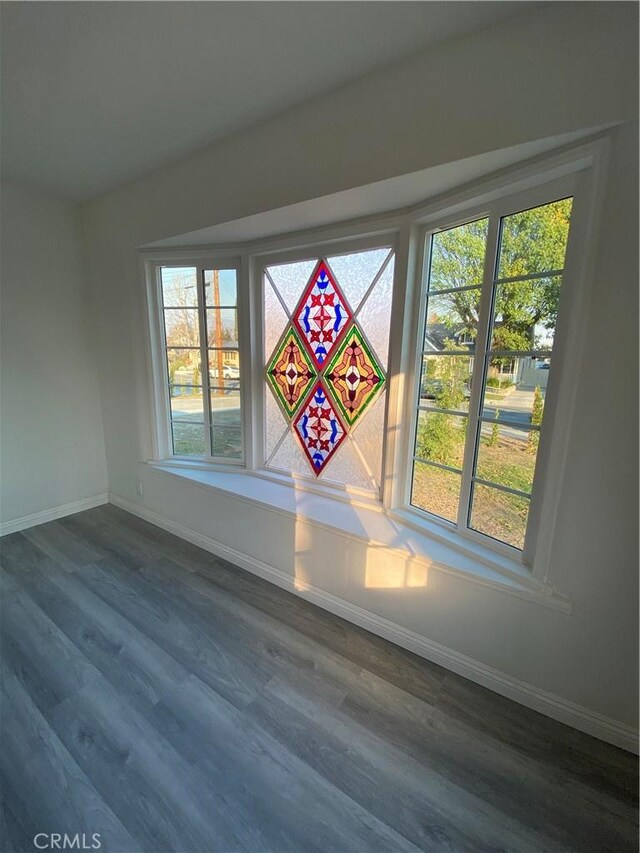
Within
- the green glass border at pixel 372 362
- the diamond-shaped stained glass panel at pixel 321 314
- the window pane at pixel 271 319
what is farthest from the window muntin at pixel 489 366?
the window pane at pixel 271 319

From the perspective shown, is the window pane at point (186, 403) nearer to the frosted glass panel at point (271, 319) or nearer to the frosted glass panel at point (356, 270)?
the frosted glass panel at point (271, 319)

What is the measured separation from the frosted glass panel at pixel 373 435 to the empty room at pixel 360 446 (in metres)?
0.04

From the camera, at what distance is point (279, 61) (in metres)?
1.31

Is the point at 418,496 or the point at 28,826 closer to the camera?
the point at 28,826

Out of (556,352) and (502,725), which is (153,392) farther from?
(502,725)

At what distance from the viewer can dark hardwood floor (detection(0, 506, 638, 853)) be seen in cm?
Result: 109

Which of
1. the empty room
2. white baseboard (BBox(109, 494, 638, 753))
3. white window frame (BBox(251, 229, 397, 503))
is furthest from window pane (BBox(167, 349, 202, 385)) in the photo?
white baseboard (BBox(109, 494, 638, 753))

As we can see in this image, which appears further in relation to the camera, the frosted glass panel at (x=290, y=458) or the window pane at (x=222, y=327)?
the window pane at (x=222, y=327)

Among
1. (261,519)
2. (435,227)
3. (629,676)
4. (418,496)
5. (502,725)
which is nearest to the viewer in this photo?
(629,676)

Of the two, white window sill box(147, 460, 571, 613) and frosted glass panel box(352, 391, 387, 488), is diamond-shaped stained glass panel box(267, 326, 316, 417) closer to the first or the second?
frosted glass panel box(352, 391, 387, 488)

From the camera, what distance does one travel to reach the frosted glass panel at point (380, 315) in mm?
1887

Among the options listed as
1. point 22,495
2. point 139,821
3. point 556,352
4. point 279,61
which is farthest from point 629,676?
point 22,495

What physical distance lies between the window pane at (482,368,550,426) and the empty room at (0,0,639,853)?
0.04ft

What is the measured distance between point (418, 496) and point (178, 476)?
5.81 ft
